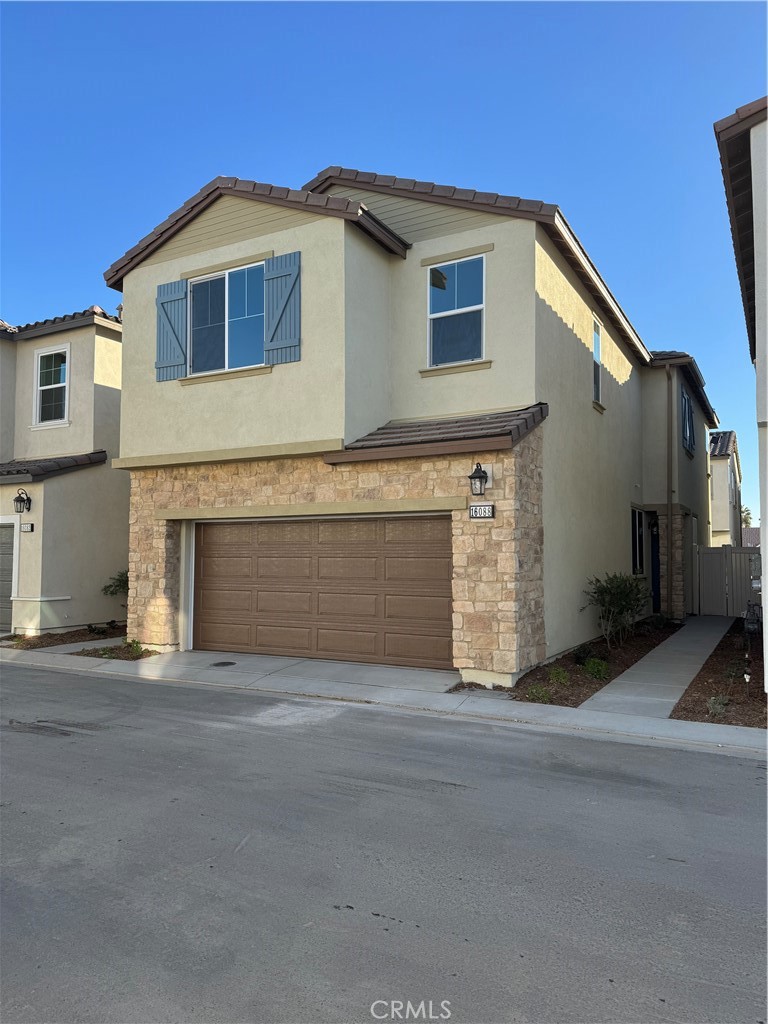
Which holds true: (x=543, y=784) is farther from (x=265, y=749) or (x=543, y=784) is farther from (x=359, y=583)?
(x=359, y=583)

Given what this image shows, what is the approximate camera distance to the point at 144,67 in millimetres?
10125

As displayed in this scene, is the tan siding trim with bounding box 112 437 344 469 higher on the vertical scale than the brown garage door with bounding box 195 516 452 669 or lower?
higher

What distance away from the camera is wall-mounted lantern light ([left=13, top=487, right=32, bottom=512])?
1433 centimetres

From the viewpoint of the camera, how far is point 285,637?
11.4m

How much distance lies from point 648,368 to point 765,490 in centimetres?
1256

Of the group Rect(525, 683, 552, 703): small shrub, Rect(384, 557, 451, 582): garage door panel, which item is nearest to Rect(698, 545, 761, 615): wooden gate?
Rect(384, 557, 451, 582): garage door panel

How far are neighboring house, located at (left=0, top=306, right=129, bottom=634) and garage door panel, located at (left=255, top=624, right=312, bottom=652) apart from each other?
18.2 feet

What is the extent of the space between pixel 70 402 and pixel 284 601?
26.6 feet

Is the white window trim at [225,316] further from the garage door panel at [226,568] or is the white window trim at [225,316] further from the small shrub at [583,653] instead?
the small shrub at [583,653]

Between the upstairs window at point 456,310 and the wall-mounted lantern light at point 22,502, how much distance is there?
355 inches

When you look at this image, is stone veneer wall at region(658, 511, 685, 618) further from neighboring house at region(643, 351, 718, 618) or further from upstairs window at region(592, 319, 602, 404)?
upstairs window at region(592, 319, 602, 404)

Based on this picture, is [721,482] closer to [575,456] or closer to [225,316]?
[575,456]

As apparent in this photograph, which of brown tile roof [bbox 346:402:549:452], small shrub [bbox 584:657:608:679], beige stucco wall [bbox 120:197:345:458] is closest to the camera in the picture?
brown tile roof [bbox 346:402:549:452]

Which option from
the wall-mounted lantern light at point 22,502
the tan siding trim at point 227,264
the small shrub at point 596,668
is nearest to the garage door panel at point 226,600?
the wall-mounted lantern light at point 22,502
